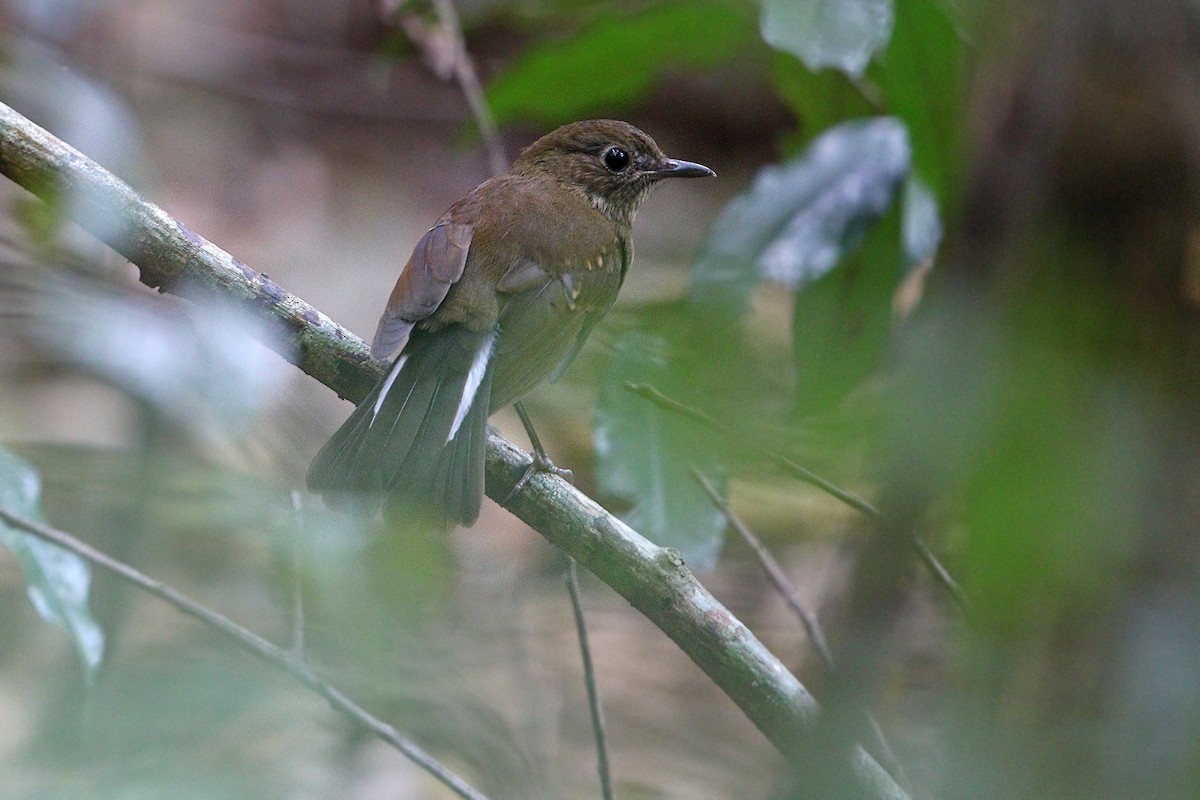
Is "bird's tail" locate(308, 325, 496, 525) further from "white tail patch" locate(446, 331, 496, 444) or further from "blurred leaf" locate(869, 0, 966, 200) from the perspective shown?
"blurred leaf" locate(869, 0, 966, 200)

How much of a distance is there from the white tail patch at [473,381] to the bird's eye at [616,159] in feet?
3.27

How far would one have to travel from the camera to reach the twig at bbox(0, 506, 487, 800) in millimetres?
2139

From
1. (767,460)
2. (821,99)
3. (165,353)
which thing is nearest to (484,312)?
(165,353)

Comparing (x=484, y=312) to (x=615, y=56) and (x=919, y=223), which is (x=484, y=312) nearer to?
(x=615, y=56)

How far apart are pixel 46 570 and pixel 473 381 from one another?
960 mm

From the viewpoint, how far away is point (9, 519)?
2.32m

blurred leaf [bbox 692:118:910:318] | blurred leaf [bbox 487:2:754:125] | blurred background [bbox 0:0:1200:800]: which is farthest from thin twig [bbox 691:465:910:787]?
blurred leaf [bbox 487:2:754:125]

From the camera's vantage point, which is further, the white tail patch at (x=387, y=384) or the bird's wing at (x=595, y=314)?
the bird's wing at (x=595, y=314)

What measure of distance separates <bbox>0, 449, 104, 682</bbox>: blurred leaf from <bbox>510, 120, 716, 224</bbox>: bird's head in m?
1.70

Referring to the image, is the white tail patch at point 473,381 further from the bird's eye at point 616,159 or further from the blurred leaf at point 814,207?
the bird's eye at point 616,159

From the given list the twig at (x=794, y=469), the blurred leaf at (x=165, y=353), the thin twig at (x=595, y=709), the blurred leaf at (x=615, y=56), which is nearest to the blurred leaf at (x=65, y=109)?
the blurred leaf at (x=165, y=353)

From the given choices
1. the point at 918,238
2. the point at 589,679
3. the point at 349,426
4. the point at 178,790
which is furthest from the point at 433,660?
the point at 918,238

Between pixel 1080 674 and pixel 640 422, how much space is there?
132 centimetres

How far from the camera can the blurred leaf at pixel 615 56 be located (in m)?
2.80
